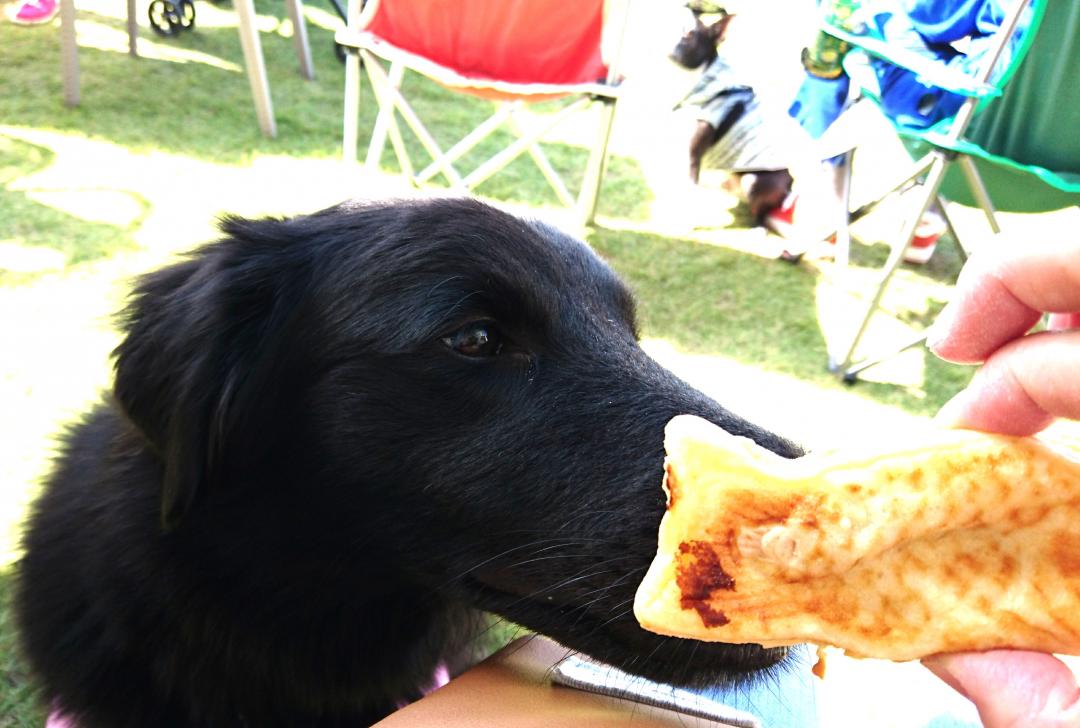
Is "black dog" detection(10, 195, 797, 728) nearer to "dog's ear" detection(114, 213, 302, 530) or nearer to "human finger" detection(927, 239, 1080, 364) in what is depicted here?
"dog's ear" detection(114, 213, 302, 530)

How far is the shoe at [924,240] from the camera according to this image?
5.03 metres

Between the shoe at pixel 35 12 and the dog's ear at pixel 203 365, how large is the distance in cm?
552

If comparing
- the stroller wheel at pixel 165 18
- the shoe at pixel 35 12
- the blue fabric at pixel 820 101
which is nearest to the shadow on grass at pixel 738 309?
the blue fabric at pixel 820 101

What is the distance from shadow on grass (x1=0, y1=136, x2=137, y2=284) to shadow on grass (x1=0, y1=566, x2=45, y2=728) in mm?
1822

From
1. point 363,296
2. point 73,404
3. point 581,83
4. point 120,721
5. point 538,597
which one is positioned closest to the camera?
point 538,597

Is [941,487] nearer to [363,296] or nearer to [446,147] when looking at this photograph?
[363,296]

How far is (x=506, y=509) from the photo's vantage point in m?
1.33

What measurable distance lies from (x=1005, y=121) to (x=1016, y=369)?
9.93 feet

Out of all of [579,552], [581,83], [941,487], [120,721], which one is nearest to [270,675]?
[120,721]

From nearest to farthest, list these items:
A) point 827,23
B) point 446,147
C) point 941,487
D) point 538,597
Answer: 1. point 941,487
2. point 538,597
3. point 827,23
4. point 446,147

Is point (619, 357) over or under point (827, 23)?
under

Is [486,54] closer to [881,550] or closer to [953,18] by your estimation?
[953,18]

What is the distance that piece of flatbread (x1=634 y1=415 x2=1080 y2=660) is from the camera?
0.90m

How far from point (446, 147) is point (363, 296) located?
13.8ft
